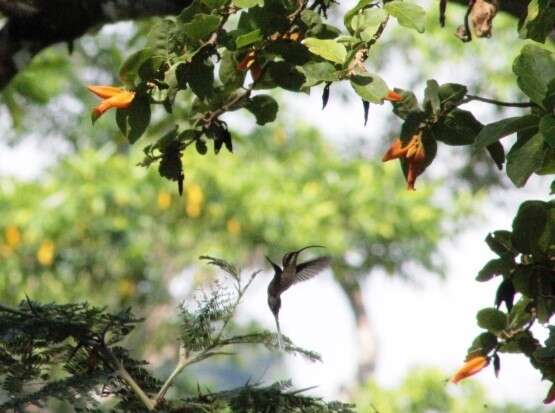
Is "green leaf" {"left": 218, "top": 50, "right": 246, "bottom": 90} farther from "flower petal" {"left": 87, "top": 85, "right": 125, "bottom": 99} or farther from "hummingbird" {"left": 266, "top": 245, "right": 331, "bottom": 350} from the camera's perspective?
"hummingbird" {"left": 266, "top": 245, "right": 331, "bottom": 350}

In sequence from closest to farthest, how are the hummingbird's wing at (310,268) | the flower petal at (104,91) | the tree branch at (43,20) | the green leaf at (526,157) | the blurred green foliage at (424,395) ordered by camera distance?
the green leaf at (526,157) → the flower petal at (104,91) → the hummingbird's wing at (310,268) → the tree branch at (43,20) → the blurred green foliage at (424,395)

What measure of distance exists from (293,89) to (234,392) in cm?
54

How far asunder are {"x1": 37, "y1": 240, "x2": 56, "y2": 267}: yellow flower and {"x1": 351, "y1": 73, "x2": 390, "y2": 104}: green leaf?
6.90 metres

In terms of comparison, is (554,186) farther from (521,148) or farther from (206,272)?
(206,272)

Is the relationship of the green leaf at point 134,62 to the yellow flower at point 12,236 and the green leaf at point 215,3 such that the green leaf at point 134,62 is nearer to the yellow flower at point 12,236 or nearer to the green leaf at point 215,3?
the green leaf at point 215,3

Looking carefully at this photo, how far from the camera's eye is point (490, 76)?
1259 cm

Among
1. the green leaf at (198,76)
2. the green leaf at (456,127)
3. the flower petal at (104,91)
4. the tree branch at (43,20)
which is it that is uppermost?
the tree branch at (43,20)

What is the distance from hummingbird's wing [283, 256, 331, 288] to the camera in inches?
88.6

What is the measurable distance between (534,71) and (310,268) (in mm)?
650

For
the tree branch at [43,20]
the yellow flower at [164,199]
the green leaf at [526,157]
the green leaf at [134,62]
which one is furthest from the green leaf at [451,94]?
the yellow flower at [164,199]

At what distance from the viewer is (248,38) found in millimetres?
1963

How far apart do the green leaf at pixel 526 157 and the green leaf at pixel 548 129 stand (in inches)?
1.8

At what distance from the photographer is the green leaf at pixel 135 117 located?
6.71 ft

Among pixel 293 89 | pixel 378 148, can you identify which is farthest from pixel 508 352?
pixel 378 148
